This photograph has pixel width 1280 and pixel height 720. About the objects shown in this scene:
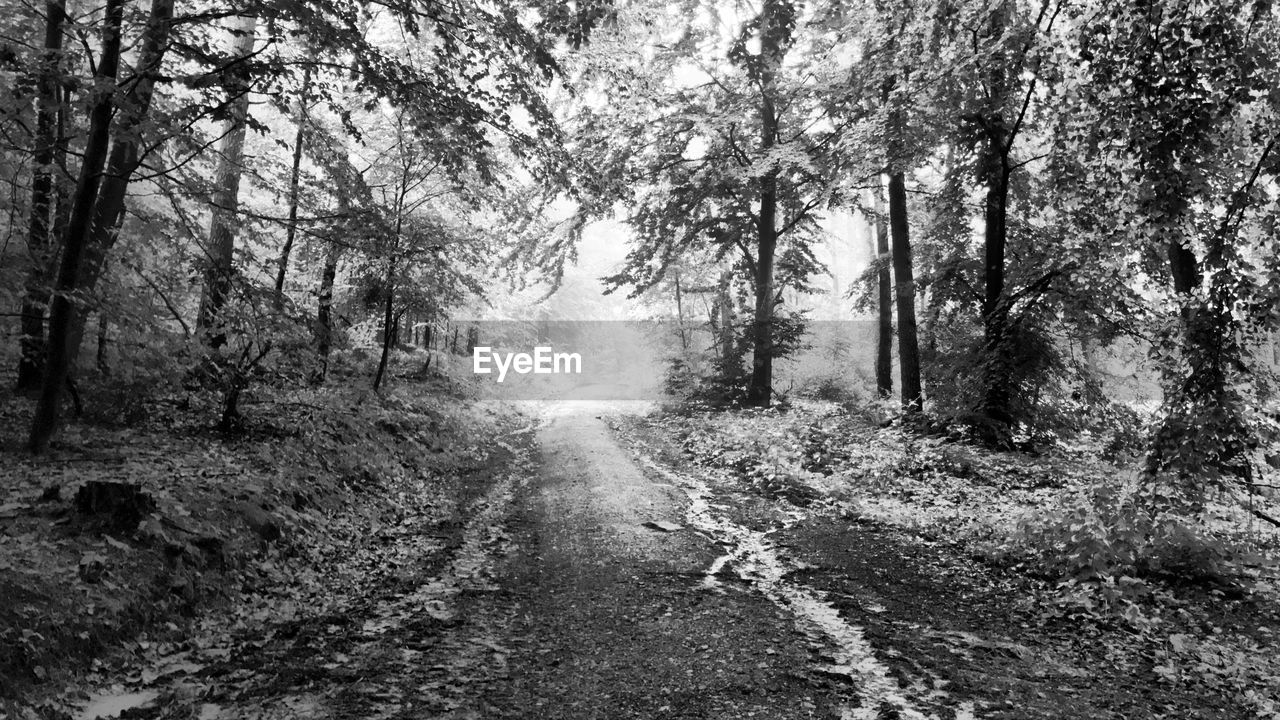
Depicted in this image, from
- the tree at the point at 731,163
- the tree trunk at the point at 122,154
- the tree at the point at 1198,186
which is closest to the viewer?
the tree at the point at 1198,186

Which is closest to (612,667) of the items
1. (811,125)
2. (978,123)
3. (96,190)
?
(96,190)

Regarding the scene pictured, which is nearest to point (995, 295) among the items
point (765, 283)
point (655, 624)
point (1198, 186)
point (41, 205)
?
point (1198, 186)

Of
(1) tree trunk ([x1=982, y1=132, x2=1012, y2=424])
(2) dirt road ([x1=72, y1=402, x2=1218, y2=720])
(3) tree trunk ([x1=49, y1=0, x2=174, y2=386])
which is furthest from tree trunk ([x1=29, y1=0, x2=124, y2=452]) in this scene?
(1) tree trunk ([x1=982, y1=132, x2=1012, y2=424])

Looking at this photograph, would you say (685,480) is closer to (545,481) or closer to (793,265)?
(545,481)

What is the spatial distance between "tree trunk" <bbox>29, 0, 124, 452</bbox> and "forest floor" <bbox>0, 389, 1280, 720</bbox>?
146 cm

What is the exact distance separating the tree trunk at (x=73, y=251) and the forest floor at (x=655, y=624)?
57.7 inches

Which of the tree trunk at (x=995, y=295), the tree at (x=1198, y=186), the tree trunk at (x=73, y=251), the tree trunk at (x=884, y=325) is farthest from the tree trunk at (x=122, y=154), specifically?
the tree trunk at (x=884, y=325)

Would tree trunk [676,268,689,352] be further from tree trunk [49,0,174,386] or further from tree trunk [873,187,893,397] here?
tree trunk [49,0,174,386]

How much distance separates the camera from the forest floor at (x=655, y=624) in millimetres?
3611

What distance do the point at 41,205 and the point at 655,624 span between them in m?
8.85

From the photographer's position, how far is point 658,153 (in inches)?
680

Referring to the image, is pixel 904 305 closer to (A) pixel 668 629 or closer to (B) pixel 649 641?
(A) pixel 668 629

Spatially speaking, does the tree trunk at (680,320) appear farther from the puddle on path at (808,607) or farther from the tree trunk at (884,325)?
the puddle on path at (808,607)

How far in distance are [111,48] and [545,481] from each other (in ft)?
23.9
